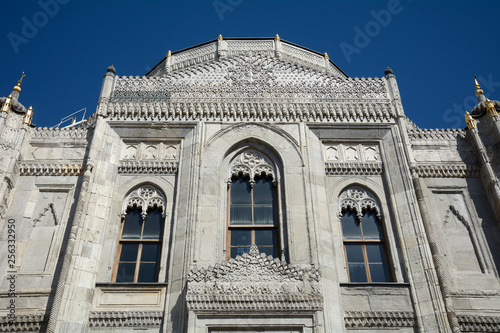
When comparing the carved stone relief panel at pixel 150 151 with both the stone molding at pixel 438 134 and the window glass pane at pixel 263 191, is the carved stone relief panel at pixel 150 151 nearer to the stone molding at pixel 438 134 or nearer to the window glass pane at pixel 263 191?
the window glass pane at pixel 263 191

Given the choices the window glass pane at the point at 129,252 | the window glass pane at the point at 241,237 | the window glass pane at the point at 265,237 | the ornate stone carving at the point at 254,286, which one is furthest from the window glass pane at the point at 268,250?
the window glass pane at the point at 129,252

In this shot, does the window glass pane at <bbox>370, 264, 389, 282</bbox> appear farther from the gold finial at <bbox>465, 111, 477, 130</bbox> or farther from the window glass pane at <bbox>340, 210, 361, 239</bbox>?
the gold finial at <bbox>465, 111, 477, 130</bbox>

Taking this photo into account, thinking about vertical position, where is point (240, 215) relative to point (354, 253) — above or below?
above

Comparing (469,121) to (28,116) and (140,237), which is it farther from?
(28,116)

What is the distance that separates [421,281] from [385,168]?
13.1 ft

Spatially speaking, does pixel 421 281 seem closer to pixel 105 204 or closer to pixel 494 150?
pixel 494 150

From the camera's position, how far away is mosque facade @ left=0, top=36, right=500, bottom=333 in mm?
12586

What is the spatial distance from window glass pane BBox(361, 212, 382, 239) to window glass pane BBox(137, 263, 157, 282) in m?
6.25

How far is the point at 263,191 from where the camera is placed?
50.8 feet

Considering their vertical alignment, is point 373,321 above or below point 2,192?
below

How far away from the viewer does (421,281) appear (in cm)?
1317

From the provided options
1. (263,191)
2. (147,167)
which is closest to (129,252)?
(147,167)

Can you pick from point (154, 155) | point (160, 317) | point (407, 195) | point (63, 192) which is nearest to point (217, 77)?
point (154, 155)

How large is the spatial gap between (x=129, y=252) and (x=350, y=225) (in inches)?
261
